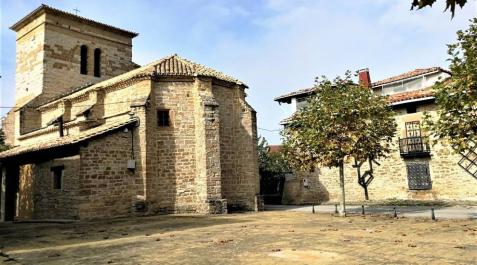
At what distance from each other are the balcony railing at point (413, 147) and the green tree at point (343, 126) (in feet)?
26.6

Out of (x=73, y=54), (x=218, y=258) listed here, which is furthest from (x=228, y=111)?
(x=73, y=54)

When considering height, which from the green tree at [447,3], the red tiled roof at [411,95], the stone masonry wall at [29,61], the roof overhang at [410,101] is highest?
the stone masonry wall at [29,61]

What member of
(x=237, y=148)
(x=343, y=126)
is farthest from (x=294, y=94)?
(x=343, y=126)

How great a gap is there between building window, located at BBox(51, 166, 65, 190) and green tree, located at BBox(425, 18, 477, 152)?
613 inches

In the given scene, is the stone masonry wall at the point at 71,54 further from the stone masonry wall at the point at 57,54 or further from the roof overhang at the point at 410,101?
the roof overhang at the point at 410,101

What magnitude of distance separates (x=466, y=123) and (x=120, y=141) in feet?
42.9

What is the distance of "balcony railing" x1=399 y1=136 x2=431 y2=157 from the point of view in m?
22.6

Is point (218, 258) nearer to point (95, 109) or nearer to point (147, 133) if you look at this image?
point (147, 133)

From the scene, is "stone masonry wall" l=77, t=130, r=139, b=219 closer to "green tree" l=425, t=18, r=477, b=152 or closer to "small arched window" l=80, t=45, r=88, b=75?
"green tree" l=425, t=18, r=477, b=152

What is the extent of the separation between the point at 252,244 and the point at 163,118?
10849 millimetres

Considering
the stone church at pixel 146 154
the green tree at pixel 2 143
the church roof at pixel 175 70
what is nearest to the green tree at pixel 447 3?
the stone church at pixel 146 154

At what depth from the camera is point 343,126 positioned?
15.3 m

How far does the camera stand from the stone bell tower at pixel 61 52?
89.4ft

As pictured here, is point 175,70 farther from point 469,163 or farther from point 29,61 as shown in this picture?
point 469,163
